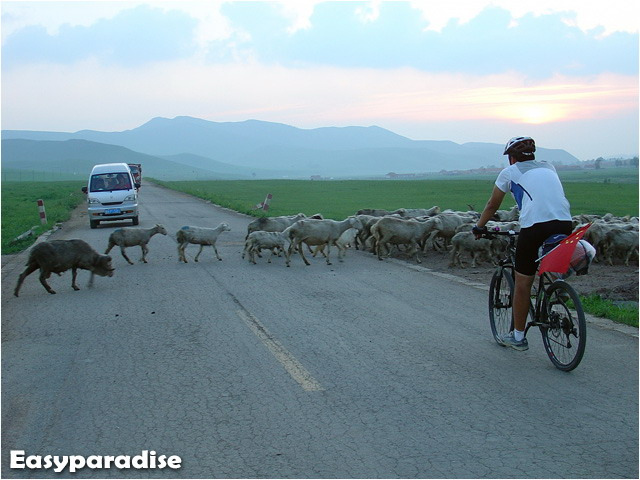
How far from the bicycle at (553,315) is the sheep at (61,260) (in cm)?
750

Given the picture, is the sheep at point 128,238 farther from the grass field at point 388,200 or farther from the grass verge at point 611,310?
the grass field at point 388,200

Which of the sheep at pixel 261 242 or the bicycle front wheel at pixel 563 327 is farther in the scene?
the sheep at pixel 261 242

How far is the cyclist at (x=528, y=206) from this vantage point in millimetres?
6809

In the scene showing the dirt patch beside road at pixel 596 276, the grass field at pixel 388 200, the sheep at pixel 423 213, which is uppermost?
the sheep at pixel 423 213

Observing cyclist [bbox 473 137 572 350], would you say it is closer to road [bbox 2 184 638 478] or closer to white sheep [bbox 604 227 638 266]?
road [bbox 2 184 638 478]

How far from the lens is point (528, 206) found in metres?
6.86

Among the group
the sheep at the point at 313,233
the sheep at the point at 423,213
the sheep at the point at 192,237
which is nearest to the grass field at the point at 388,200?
the sheep at the point at 423,213

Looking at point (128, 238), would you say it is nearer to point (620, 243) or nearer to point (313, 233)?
point (313, 233)

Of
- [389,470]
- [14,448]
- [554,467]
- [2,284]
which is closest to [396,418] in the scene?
[389,470]

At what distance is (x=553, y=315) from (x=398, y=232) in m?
8.78

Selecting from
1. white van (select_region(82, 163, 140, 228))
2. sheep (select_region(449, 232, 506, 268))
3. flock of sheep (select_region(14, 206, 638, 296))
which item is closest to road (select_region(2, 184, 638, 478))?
sheep (select_region(449, 232, 506, 268))

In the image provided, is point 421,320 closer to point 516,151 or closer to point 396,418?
point 516,151

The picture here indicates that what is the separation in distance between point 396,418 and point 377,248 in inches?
422

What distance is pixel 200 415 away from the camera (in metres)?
5.70
